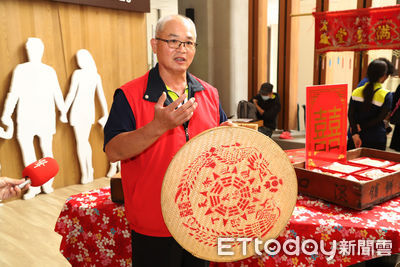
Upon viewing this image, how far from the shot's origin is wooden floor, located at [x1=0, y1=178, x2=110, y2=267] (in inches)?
98.3

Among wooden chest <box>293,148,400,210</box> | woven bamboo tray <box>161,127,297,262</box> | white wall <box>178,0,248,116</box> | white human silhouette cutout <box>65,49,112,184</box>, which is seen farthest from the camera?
white wall <box>178,0,248,116</box>

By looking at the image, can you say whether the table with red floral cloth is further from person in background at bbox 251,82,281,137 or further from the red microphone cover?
person in background at bbox 251,82,281,137

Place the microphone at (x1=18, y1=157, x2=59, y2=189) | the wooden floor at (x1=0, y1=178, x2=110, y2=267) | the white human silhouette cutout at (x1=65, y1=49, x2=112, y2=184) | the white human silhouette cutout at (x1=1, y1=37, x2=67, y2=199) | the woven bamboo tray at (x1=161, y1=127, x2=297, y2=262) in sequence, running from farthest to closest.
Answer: the white human silhouette cutout at (x1=65, y1=49, x2=112, y2=184) < the white human silhouette cutout at (x1=1, y1=37, x2=67, y2=199) < the wooden floor at (x1=0, y1=178, x2=110, y2=267) < the microphone at (x1=18, y1=157, x2=59, y2=189) < the woven bamboo tray at (x1=161, y1=127, x2=297, y2=262)

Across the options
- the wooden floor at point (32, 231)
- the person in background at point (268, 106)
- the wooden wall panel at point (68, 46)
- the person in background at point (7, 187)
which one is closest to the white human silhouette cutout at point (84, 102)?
the wooden wall panel at point (68, 46)

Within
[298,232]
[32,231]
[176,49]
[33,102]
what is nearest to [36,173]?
[176,49]

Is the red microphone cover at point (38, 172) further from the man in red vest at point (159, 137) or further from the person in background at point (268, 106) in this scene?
the person in background at point (268, 106)

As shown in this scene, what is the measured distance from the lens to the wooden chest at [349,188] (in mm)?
1314

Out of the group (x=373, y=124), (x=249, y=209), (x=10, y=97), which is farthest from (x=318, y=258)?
(x=10, y=97)

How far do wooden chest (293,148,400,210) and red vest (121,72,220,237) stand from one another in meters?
0.62

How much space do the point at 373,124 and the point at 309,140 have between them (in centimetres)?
153

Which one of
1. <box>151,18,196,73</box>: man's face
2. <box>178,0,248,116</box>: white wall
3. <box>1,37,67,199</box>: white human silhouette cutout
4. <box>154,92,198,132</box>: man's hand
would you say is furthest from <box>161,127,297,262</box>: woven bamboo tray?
<box>178,0,248,116</box>: white wall

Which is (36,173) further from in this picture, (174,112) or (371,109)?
(371,109)

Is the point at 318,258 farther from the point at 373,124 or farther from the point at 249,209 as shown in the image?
the point at 373,124

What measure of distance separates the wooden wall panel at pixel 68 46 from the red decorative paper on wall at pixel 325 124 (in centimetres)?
324
